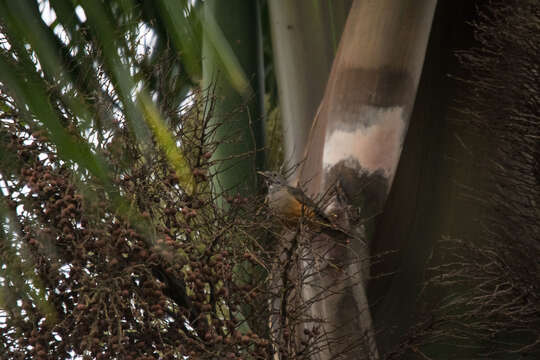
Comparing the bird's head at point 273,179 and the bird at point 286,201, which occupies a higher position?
the bird's head at point 273,179

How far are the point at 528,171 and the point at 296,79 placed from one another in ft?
2.34

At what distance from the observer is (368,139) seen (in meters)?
2.09

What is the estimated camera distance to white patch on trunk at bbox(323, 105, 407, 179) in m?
2.08

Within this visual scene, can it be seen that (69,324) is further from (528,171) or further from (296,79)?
(528,171)

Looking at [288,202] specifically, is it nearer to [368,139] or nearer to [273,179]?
[273,179]

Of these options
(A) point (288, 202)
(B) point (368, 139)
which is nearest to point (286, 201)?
(A) point (288, 202)

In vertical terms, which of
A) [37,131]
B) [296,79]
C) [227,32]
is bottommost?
[37,131]

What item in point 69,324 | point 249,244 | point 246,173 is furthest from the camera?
point 246,173

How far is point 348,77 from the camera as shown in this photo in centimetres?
215

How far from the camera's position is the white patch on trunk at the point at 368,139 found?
208 centimetres

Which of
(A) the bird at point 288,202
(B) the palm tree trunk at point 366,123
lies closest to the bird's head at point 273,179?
(A) the bird at point 288,202

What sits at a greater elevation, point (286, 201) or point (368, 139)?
point (368, 139)

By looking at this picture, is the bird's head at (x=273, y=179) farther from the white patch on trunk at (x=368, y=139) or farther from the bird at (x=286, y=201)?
the white patch on trunk at (x=368, y=139)

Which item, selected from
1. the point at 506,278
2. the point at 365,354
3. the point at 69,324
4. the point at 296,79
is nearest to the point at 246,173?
the point at 296,79
